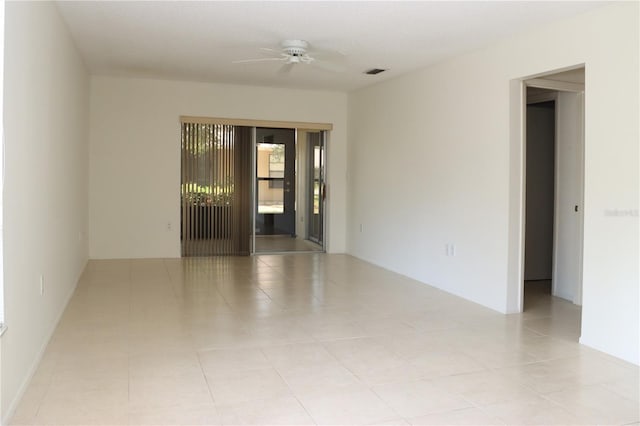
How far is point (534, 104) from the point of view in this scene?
621 cm

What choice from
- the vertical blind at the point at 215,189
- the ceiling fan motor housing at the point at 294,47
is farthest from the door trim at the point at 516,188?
the vertical blind at the point at 215,189

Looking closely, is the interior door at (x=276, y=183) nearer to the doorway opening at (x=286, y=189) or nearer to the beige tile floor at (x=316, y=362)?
the doorway opening at (x=286, y=189)

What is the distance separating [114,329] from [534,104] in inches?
197

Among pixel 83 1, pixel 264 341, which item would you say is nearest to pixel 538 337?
pixel 264 341

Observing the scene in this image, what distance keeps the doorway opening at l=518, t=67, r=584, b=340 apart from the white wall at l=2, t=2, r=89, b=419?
361 cm

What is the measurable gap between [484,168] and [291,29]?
7.13ft

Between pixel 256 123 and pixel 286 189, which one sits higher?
pixel 256 123

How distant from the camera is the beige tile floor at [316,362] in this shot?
2680 mm

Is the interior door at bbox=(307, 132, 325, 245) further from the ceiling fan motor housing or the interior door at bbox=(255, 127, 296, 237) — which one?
the ceiling fan motor housing

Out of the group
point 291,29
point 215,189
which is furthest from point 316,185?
point 291,29

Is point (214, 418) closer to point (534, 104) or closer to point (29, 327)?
point (29, 327)

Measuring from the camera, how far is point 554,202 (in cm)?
584

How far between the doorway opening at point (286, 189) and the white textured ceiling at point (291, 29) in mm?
3460

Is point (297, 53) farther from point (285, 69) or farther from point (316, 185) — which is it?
point (316, 185)
